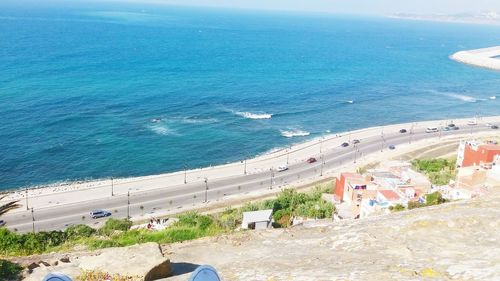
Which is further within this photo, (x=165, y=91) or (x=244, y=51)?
(x=244, y=51)

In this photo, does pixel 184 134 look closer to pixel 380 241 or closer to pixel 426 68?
pixel 380 241

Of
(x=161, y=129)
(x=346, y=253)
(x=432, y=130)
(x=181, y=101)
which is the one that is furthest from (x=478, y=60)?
(x=346, y=253)

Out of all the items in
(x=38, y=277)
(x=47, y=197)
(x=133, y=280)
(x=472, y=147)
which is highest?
(x=133, y=280)

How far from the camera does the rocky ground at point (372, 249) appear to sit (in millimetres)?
6887

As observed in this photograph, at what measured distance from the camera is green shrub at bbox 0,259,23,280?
8.77 meters

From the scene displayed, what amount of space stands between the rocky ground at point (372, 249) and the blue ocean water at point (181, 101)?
54808 mm

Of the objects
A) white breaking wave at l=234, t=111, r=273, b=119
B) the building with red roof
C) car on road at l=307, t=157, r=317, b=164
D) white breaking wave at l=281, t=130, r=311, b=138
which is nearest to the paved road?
car on road at l=307, t=157, r=317, b=164

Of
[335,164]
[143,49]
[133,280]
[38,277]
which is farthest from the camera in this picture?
[143,49]

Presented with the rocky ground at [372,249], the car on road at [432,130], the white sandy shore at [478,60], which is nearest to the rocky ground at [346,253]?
the rocky ground at [372,249]

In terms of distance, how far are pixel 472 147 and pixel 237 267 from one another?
162 feet

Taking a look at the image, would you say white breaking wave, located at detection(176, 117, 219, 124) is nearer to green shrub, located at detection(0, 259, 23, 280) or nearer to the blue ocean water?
the blue ocean water

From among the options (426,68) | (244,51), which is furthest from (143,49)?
(426,68)

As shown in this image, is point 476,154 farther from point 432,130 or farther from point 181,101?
point 181,101

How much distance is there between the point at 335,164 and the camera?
220 ft
